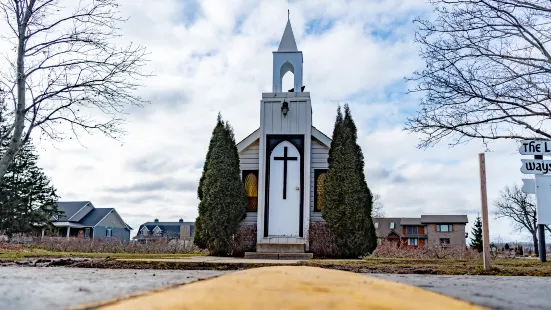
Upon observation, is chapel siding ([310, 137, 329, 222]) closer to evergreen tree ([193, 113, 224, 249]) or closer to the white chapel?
the white chapel

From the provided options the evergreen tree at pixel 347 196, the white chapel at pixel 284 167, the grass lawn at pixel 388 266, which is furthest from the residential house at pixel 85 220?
the grass lawn at pixel 388 266

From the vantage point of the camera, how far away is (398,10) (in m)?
10.4

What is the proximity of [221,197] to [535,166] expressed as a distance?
8664 mm

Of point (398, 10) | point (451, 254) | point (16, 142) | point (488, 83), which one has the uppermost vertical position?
point (398, 10)

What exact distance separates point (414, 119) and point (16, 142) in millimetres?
9564

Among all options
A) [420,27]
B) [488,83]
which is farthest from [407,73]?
[488,83]

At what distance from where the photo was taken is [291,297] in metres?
2.18

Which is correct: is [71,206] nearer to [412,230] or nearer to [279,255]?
[412,230]

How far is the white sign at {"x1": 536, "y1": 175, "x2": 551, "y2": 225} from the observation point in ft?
30.5

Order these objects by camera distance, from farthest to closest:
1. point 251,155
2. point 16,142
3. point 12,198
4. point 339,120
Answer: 1. point 12,198
2. point 251,155
3. point 339,120
4. point 16,142

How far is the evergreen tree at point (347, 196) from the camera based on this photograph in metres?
13.6

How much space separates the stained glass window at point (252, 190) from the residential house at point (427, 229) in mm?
42579

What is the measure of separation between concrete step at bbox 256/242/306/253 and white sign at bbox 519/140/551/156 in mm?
6724

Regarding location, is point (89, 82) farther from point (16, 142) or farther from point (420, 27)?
point (420, 27)
